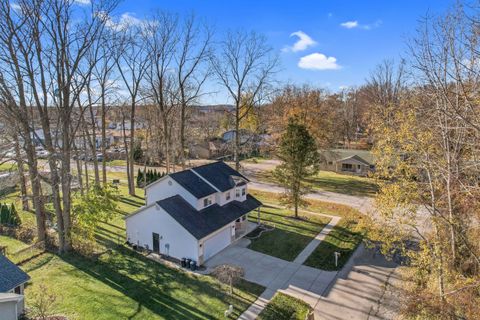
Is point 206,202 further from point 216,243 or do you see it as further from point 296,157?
point 296,157

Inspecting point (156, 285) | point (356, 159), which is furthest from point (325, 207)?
point (156, 285)

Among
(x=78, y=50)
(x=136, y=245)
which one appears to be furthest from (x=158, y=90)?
(x=136, y=245)

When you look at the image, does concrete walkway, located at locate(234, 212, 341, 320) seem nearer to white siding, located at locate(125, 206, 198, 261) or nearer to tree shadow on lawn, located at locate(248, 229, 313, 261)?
tree shadow on lawn, located at locate(248, 229, 313, 261)

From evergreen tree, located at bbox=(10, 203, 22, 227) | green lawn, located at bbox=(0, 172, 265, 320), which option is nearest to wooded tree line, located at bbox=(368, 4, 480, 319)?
green lawn, located at bbox=(0, 172, 265, 320)

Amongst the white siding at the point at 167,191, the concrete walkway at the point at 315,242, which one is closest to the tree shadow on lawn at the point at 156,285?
the white siding at the point at 167,191

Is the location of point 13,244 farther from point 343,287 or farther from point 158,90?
point 343,287
